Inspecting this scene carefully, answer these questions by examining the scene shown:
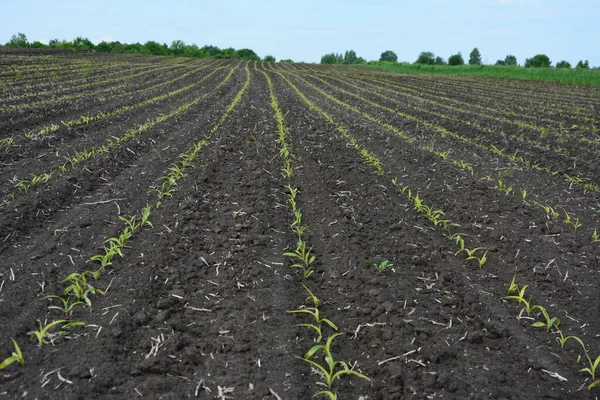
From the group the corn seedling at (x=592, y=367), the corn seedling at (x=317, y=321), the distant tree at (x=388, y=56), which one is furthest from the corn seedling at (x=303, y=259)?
the distant tree at (x=388, y=56)

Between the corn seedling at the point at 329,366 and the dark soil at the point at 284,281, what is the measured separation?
0.05m

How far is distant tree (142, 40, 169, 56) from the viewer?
58656 millimetres

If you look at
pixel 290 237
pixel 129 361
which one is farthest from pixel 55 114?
pixel 129 361

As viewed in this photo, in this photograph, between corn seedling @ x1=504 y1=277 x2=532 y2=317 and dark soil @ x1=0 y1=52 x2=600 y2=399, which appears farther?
corn seedling @ x1=504 y1=277 x2=532 y2=317

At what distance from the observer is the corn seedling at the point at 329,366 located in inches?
86.0

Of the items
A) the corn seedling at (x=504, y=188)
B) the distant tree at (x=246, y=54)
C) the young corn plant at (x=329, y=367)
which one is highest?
the distant tree at (x=246, y=54)

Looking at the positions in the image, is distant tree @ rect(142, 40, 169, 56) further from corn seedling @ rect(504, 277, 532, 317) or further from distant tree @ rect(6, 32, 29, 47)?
corn seedling @ rect(504, 277, 532, 317)

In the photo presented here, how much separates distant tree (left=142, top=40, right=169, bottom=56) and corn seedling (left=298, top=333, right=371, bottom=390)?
64.6 metres

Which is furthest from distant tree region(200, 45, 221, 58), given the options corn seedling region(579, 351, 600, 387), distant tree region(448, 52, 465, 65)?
corn seedling region(579, 351, 600, 387)

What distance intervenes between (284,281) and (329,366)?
0.96m

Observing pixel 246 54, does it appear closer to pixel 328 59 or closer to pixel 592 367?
pixel 328 59

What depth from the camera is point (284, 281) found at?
3.13 metres

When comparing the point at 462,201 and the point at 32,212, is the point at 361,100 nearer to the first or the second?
the point at 462,201

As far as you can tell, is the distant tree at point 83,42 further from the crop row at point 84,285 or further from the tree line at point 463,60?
the crop row at point 84,285
